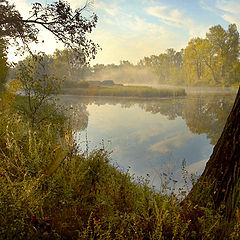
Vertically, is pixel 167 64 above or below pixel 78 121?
above

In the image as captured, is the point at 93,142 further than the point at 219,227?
Yes

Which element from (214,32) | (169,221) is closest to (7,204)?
(169,221)

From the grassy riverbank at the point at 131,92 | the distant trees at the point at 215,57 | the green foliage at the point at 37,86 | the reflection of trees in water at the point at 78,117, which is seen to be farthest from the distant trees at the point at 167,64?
the green foliage at the point at 37,86

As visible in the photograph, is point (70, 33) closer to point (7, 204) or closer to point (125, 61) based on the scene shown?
point (7, 204)

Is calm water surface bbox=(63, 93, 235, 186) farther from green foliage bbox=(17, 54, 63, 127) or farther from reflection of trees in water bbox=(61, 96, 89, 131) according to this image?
green foliage bbox=(17, 54, 63, 127)

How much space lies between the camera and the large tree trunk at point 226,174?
300 cm

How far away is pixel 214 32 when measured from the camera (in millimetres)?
49844

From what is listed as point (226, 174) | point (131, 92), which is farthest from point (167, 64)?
point (226, 174)

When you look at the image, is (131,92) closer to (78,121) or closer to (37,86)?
(78,121)

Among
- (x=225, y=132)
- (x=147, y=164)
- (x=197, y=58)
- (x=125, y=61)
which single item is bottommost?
(x=147, y=164)

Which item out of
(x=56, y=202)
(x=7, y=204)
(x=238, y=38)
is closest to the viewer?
(x=7, y=204)

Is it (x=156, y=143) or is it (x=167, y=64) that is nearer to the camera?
(x=156, y=143)

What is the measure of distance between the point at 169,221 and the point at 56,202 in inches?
62.9

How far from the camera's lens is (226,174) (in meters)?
3.15
